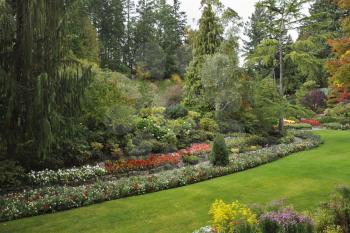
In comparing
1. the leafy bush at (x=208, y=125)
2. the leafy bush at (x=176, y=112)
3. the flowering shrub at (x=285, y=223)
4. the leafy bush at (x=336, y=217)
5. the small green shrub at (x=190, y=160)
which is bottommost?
the small green shrub at (x=190, y=160)

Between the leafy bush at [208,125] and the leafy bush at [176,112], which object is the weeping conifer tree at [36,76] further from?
the leafy bush at [176,112]

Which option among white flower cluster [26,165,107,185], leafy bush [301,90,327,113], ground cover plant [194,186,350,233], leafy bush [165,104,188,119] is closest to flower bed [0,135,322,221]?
white flower cluster [26,165,107,185]

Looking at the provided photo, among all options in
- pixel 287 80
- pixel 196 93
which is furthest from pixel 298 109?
pixel 287 80

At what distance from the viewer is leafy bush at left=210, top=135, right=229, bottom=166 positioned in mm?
15417

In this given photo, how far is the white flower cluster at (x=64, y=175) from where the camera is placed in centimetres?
1237

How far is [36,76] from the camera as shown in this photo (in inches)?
395

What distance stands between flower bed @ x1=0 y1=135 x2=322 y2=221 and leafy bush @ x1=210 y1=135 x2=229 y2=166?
1.31ft

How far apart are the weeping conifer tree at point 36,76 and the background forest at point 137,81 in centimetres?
3

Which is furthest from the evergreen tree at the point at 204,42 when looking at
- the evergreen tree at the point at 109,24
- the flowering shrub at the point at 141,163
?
the evergreen tree at the point at 109,24

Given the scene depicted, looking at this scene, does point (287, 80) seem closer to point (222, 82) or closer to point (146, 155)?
point (222, 82)

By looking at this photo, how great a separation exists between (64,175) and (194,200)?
16.6 feet

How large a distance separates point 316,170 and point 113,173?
8.21 m

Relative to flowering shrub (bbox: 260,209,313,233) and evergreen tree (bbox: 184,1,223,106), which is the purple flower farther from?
evergreen tree (bbox: 184,1,223,106)

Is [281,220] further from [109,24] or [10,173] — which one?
[109,24]
